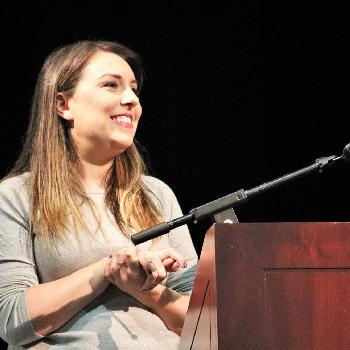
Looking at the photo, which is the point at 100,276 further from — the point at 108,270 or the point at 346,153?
the point at 346,153

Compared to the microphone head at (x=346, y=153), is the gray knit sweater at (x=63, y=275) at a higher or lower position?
lower

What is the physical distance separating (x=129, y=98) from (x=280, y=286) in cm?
110

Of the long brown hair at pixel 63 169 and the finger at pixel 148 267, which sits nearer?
the finger at pixel 148 267

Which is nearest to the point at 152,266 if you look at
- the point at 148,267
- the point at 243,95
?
the point at 148,267

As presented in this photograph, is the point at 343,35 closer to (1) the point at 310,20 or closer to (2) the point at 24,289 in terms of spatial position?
(1) the point at 310,20

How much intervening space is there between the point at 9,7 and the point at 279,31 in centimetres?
116

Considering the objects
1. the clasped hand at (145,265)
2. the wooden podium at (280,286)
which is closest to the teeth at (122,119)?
the clasped hand at (145,265)

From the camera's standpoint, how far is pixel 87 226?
1883 millimetres

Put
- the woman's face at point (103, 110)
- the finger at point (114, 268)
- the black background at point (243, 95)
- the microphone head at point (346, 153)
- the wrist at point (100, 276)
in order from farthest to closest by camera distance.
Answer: the black background at point (243, 95) → the woman's face at point (103, 110) → the wrist at point (100, 276) → the finger at point (114, 268) → the microphone head at point (346, 153)

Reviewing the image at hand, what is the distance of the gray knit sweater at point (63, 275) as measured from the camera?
1710 millimetres

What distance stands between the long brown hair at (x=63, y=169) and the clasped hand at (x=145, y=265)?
0.39 m

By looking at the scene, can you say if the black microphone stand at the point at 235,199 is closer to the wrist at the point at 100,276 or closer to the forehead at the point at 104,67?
the wrist at the point at 100,276

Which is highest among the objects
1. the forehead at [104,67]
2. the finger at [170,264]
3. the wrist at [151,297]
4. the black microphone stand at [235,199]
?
the forehead at [104,67]

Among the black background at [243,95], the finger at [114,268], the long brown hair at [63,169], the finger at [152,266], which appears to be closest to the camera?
the finger at [152,266]
